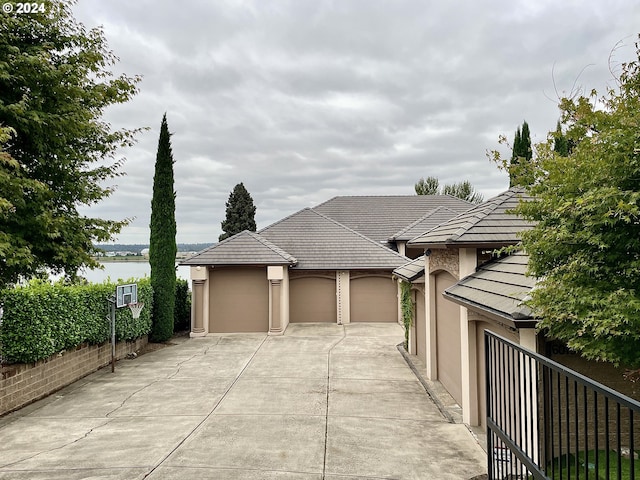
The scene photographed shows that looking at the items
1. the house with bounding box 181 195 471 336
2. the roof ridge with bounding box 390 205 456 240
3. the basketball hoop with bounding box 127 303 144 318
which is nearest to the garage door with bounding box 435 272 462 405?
the house with bounding box 181 195 471 336

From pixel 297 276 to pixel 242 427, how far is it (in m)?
11.9

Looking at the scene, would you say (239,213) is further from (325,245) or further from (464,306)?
(464,306)

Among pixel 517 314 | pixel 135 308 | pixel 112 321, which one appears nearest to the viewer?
pixel 517 314

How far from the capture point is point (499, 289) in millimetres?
5570

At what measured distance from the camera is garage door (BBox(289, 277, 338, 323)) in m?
18.4

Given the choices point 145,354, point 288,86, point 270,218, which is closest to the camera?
point 145,354

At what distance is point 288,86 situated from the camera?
51.5ft

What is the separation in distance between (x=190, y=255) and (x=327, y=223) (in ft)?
24.9

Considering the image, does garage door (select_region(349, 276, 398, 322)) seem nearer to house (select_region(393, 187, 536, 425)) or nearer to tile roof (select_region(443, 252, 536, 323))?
house (select_region(393, 187, 536, 425))

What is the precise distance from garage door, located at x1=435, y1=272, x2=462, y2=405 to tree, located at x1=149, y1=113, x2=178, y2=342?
390 inches

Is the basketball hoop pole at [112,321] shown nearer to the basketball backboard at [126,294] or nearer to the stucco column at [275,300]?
the basketball backboard at [126,294]

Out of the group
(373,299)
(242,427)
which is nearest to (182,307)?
(373,299)

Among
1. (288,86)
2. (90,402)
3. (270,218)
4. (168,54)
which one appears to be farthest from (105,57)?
(270,218)

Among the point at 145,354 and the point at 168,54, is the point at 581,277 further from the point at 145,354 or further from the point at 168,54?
the point at 145,354
